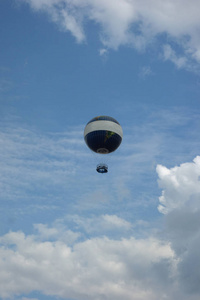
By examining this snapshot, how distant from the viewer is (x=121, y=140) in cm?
10106

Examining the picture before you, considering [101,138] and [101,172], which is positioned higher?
[101,138]

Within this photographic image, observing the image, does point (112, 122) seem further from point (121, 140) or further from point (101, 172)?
point (101, 172)

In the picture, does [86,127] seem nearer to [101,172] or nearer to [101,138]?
[101,138]

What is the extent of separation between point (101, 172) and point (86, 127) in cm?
1355

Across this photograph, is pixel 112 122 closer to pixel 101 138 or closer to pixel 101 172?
pixel 101 138

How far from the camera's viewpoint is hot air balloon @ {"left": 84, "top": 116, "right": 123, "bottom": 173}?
96.4 meters

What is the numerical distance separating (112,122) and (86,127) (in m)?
8.00

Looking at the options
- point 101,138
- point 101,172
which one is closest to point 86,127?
point 101,138

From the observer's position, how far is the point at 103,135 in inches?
3784

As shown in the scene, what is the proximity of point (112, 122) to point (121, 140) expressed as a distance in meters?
6.26

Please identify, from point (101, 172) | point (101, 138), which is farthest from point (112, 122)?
point (101, 172)

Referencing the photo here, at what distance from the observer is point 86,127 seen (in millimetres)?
101250

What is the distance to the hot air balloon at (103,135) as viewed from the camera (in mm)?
96438

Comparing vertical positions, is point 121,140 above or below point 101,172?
above
